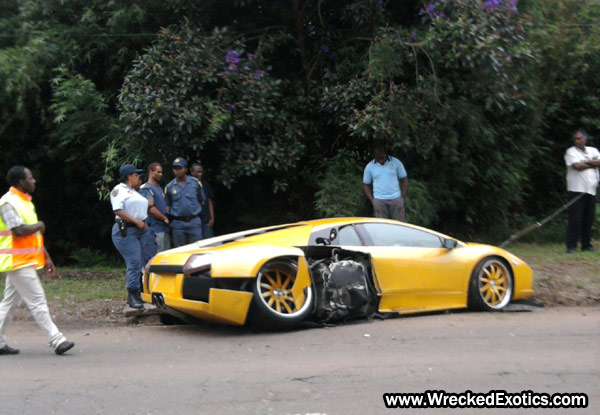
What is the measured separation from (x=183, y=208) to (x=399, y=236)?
321 cm

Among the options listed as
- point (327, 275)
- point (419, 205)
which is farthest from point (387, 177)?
point (327, 275)

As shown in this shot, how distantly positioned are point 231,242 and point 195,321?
93 centimetres

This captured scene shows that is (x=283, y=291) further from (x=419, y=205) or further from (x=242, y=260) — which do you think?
(x=419, y=205)

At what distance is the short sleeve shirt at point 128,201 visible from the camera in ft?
28.1

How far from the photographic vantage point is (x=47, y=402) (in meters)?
4.96

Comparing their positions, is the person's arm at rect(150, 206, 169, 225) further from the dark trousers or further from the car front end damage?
the dark trousers

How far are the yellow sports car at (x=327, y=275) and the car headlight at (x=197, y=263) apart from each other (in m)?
0.01

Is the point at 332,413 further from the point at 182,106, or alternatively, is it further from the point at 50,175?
the point at 50,175

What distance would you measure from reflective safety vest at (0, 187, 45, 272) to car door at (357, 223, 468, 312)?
3.47 metres

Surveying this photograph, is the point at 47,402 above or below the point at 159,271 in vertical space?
below

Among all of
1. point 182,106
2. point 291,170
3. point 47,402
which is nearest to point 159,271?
point 47,402

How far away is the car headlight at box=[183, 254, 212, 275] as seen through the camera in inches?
276

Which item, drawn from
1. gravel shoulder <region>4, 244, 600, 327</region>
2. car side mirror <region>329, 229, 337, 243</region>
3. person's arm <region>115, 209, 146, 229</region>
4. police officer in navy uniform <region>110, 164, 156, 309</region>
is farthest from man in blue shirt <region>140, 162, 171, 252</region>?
car side mirror <region>329, 229, 337, 243</region>

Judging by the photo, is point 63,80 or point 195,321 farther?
point 63,80
